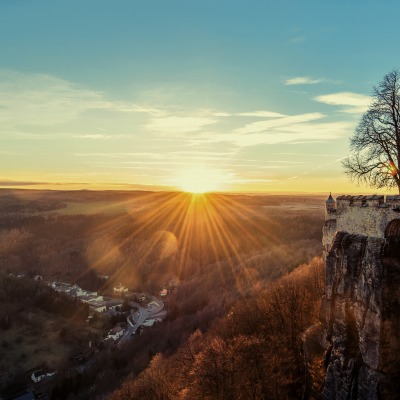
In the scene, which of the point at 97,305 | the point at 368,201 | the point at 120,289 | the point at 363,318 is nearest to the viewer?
the point at 363,318

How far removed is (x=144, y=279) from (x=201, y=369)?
150681 millimetres

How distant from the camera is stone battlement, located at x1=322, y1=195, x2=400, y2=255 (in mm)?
17703

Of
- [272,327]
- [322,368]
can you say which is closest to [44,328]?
[272,327]

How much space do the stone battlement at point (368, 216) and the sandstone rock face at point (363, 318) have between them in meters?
0.47

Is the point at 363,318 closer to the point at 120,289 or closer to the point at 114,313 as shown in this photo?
the point at 114,313

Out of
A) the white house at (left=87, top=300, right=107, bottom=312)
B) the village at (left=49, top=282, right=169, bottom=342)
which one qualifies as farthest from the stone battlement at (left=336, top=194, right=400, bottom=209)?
the white house at (left=87, top=300, right=107, bottom=312)

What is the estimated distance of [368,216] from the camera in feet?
64.0

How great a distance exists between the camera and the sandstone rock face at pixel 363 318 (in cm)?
1744

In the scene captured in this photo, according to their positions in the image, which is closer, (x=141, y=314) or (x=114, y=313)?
(x=141, y=314)

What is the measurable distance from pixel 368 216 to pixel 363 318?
5030mm

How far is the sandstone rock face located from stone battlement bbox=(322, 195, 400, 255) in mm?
469

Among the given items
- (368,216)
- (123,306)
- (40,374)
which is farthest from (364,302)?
(123,306)

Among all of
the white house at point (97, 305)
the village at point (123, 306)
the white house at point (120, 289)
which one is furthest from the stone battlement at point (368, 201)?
the white house at point (120, 289)

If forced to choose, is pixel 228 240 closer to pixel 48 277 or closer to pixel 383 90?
pixel 48 277
